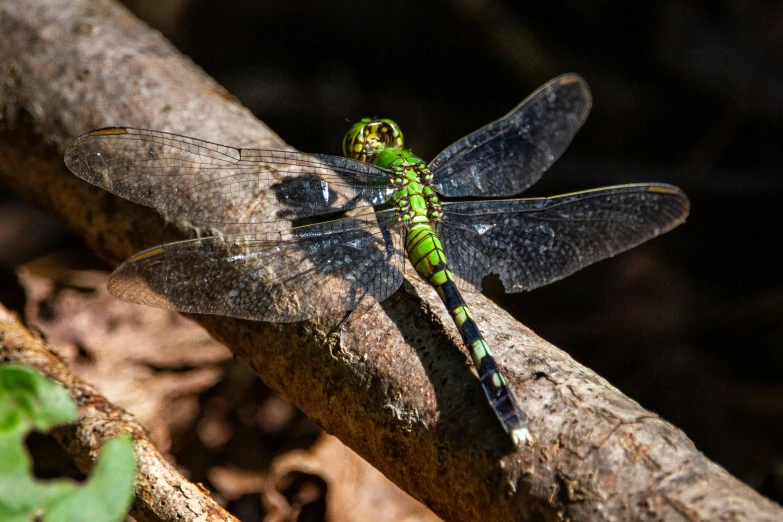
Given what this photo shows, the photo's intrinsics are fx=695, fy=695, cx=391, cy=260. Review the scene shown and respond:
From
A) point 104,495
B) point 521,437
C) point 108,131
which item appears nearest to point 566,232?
point 521,437

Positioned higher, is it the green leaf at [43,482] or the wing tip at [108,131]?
the wing tip at [108,131]

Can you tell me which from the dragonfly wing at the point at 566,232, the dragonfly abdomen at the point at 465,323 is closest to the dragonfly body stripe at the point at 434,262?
the dragonfly abdomen at the point at 465,323

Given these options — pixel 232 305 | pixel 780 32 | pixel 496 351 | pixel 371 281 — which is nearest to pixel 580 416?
pixel 496 351

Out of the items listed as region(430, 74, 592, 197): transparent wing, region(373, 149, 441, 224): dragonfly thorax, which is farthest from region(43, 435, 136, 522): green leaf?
region(430, 74, 592, 197): transparent wing

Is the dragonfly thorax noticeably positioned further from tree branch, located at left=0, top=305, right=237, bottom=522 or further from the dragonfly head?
Answer: tree branch, located at left=0, top=305, right=237, bottom=522

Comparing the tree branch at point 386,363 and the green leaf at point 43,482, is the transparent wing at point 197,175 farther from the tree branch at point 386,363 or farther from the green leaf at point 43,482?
the green leaf at point 43,482

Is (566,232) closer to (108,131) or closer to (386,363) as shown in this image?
(386,363)
